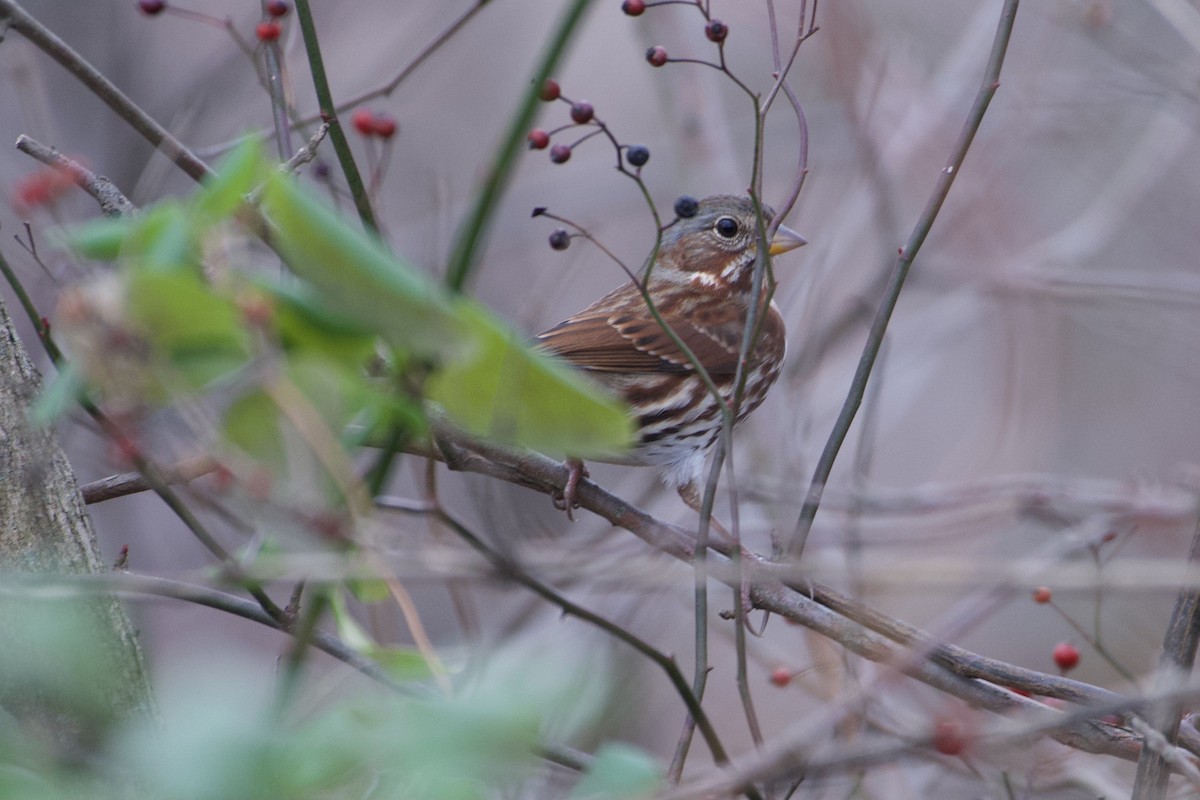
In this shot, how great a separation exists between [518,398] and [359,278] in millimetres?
175

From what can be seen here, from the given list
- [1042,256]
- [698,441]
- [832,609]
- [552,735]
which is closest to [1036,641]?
[1042,256]

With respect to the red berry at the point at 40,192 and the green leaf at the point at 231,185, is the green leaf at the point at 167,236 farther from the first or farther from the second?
the red berry at the point at 40,192

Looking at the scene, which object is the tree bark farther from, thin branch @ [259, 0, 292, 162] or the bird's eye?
the bird's eye

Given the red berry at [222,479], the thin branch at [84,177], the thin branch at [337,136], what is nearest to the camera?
the red berry at [222,479]

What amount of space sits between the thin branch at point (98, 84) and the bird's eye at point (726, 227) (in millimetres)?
2309

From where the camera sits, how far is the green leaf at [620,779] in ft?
3.62

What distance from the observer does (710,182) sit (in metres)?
6.07

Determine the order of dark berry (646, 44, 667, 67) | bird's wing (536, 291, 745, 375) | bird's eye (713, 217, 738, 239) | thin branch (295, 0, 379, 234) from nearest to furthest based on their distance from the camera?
thin branch (295, 0, 379, 234), dark berry (646, 44, 667, 67), bird's wing (536, 291, 745, 375), bird's eye (713, 217, 738, 239)

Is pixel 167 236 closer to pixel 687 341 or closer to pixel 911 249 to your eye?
pixel 911 249

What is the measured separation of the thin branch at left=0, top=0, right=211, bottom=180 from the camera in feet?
8.60

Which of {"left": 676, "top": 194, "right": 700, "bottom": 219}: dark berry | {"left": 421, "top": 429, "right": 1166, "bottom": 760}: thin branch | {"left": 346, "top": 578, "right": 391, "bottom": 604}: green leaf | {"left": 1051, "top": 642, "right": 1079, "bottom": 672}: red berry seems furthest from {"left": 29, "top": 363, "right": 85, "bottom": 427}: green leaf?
{"left": 1051, "top": 642, "right": 1079, "bottom": 672}: red berry

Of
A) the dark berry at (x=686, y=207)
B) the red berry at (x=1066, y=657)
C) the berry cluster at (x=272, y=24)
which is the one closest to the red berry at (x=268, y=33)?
the berry cluster at (x=272, y=24)

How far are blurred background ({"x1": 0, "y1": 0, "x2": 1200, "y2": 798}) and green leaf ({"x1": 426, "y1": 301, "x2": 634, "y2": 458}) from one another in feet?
5.98

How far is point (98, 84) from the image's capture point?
9.07 ft
